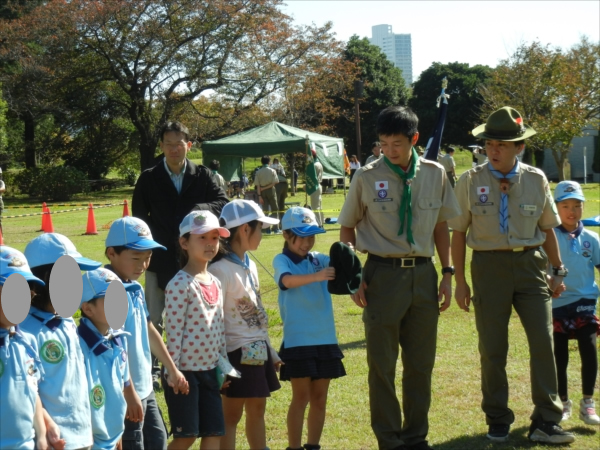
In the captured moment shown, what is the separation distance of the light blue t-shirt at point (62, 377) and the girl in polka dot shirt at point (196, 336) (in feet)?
3.17

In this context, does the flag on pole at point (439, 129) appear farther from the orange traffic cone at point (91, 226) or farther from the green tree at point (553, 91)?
the green tree at point (553, 91)

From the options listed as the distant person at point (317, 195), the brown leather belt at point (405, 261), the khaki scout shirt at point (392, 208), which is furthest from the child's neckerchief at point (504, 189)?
the distant person at point (317, 195)

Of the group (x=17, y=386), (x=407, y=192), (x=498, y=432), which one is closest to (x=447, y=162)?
(x=498, y=432)

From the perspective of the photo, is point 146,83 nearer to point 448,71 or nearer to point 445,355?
point 448,71

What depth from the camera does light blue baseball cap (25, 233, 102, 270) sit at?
2.95 meters

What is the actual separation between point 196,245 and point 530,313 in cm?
227

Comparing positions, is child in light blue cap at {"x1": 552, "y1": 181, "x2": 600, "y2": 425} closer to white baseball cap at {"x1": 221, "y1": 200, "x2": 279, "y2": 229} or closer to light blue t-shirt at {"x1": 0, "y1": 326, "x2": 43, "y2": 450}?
white baseball cap at {"x1": 221, "y1": 200, "x2": 279, "y2": 229}

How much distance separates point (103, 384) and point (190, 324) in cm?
84

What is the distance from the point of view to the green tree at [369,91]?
48438mm

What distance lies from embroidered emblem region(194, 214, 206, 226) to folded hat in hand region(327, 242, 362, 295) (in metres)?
0.77

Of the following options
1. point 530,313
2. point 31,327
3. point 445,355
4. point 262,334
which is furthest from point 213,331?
point 445,355

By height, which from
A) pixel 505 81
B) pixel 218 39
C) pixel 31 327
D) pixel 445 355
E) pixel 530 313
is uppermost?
pixel 218 39

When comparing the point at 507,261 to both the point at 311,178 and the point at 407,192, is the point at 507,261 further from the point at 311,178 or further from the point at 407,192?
the point at 311,178

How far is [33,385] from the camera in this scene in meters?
2.66
